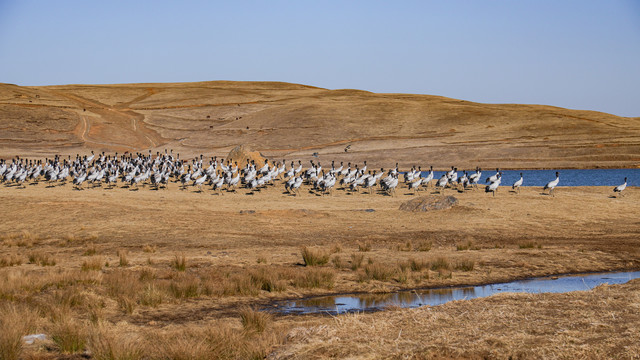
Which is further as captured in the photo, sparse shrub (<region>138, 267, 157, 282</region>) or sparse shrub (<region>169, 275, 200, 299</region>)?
sparse shrub (<region>138, 267, 157, 282</region>)

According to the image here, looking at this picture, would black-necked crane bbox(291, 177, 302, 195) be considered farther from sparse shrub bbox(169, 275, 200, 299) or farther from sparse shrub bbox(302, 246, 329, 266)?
sparse shrub bbox(169, 275, 200, 299)

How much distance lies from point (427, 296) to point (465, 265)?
3.60m

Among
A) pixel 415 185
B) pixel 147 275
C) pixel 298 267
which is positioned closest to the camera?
pixel 147 275

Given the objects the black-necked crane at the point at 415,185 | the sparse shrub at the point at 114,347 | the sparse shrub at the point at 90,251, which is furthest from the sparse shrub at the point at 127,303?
the black-necked crane at the point at 415,185

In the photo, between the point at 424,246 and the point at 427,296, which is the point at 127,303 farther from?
the point at 424,246

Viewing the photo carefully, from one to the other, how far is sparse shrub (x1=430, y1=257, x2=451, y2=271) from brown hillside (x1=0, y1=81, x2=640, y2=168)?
6382 centimetres

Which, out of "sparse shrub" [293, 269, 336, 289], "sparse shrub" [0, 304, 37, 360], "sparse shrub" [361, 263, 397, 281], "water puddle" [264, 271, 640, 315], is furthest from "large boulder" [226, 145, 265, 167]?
"sparse shrub" [0, 304, 37, 360]

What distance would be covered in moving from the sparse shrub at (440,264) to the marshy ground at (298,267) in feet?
0.21

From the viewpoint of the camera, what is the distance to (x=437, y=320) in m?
12.2

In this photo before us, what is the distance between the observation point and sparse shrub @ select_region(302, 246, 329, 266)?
850 inches

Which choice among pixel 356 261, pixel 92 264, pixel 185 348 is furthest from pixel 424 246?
pixel 185 348

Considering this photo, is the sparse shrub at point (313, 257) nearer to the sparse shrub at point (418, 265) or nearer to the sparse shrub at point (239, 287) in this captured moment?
the sparse shrub at point (418, 265)

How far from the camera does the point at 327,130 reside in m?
112

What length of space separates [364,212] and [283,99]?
387ft
